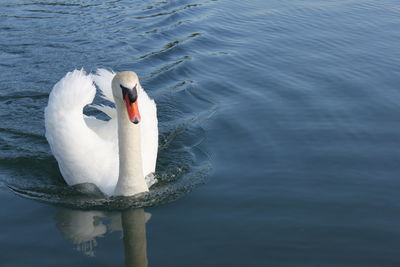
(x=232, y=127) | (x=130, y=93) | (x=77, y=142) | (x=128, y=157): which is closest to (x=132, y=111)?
(x=130, y=93)

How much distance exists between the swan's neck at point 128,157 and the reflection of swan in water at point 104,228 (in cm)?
32

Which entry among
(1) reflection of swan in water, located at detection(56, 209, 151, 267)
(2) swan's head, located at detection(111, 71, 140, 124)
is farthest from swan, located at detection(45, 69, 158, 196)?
(1) reflection of swan in water, located at detection(56, 209, 151, 267)

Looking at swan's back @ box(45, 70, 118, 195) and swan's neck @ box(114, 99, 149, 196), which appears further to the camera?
swan's back @ box(45, 70, 118, 195)

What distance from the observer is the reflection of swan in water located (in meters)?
6.51

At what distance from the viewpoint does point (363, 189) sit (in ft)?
26.1

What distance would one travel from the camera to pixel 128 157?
7.46 metres

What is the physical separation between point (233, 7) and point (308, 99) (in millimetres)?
6648

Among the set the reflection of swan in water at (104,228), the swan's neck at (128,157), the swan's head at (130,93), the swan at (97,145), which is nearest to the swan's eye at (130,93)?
the swan's head at (130,93)

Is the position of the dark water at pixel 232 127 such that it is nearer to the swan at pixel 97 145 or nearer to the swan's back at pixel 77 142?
the swan at pixel 97 145

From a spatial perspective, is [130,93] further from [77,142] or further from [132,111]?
[77,142]

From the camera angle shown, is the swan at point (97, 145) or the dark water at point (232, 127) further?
the swan at point (97, 145)

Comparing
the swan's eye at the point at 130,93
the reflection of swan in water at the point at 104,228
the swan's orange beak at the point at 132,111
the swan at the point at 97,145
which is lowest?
the reflection of swan in water at the point at 104,228

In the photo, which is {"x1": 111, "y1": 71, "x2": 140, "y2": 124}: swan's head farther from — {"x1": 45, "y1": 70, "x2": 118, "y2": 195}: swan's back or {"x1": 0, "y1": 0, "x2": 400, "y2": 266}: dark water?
{"x1": 45, "y1": 70, "x2": 118, "y2": 195}: swan's back

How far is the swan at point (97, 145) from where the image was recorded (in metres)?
7.46
